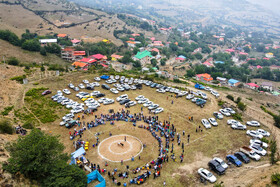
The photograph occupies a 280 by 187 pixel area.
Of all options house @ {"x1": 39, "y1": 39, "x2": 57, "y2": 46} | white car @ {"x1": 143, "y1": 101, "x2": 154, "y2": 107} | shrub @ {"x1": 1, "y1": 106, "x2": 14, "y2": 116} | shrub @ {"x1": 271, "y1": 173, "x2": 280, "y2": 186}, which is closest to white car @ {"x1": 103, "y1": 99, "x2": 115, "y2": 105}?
white car @ {"x1": 143, "y1": 101, "x2": 154, "y2": 107}

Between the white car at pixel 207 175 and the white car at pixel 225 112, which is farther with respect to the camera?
the white car at pixel 225 112

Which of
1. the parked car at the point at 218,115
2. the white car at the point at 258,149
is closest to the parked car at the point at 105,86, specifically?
the parked car at the point at 218,115

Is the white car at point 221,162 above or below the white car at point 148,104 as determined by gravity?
above

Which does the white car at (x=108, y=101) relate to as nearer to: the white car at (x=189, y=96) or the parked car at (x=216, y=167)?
the white car at (x=189, y=96)

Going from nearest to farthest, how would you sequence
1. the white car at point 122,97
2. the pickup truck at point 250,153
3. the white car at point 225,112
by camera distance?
1. the pickup truck at point 250,153
2. the white car at point 225,112
3. the white car at point 122,97

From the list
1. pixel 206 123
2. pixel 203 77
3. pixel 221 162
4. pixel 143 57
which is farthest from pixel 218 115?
pixel 143 57

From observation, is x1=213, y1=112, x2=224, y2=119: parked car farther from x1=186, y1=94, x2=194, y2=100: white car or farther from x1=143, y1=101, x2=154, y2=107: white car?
x1=143, y1=101, x2=154, y2=107: white car

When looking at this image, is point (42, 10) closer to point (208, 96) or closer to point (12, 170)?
point (208, 96)
